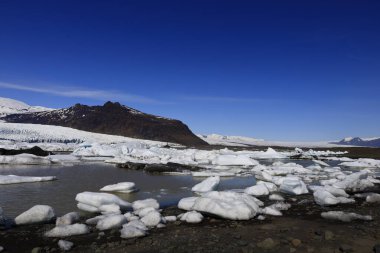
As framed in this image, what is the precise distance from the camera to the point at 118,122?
71375 millimetres

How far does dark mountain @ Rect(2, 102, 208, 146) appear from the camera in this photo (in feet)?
226

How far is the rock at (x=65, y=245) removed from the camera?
4.04m

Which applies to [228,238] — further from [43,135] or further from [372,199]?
[43,135]

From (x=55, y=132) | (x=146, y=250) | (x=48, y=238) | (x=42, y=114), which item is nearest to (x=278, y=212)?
(x=146, y=250)

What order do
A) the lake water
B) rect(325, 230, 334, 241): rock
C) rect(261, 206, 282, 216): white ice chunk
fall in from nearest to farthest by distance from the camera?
rect(325, 230, 334, 241): rock → rect(261, 206, 282, 216): white ice chunk → the lake water

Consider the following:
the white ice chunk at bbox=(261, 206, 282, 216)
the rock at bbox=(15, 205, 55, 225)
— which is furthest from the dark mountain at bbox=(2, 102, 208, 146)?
the rock at bbox=(15, 205, 55, 225)

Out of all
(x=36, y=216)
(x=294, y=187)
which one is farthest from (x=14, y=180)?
(x=294, y=187)

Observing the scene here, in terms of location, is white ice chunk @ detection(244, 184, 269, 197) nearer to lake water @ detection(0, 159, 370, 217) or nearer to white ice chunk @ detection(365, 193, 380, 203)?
lake water @ detection(0, 159, 370, 217)

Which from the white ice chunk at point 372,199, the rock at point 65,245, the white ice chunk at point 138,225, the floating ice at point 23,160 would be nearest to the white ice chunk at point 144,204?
the white ice chunk at point 138,225

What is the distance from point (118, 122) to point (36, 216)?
67.2m

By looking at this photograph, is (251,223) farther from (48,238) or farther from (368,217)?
(48,238)

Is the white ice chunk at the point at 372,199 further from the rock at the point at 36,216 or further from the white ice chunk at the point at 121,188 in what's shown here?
the rock at the point at 36,216

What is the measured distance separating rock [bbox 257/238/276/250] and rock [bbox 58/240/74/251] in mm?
2116

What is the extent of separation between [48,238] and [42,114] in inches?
3146
